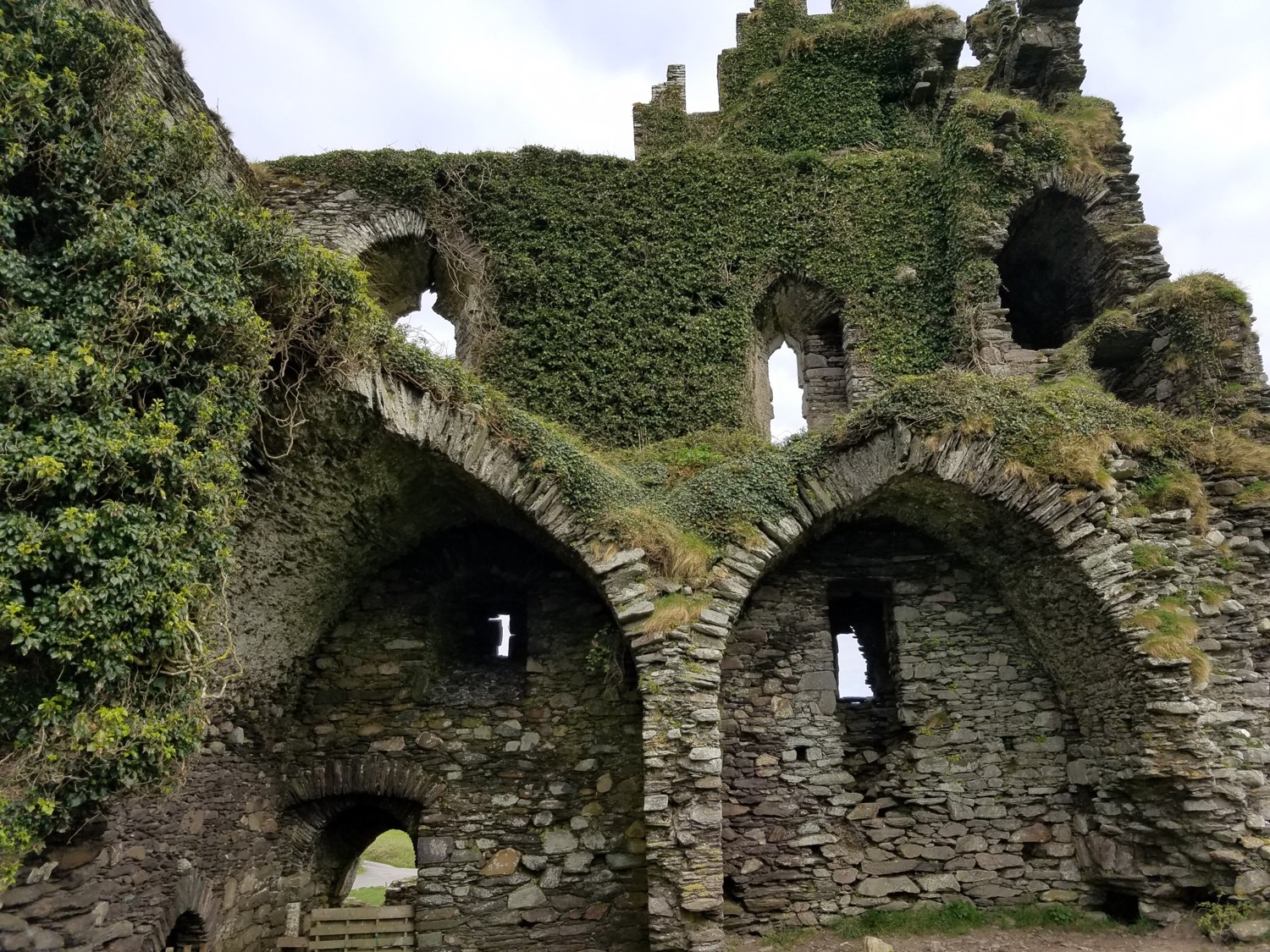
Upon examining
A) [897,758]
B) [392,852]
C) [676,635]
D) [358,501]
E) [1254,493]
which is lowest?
[392,852]

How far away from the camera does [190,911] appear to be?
7359 millimetres

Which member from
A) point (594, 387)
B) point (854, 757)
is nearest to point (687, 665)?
point (854, 757)

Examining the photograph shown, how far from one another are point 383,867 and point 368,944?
53.5 feet

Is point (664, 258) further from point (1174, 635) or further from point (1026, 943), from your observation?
point (1026, 943)

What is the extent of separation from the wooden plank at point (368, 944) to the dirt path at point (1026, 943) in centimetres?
311

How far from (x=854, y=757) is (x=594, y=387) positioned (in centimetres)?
553

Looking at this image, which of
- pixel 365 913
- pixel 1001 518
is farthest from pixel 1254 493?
pixel 365 913

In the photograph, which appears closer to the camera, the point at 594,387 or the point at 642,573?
the point at 642,573

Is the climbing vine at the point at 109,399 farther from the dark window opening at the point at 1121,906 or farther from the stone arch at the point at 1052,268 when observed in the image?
the stone arch at the point at 1052,268

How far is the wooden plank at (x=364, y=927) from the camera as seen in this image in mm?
8062

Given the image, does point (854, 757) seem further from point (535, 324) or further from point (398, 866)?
point (398, 866)

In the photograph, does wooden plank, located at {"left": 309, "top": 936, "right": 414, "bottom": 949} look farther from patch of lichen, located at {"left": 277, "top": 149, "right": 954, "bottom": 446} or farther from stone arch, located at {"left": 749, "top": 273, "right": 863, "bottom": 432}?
stone arch, located at {"left": 749, "top": 273, "right": 863, "bottom": 432}

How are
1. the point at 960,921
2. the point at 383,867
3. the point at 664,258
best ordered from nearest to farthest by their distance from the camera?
1. the point at 960,921
2. the point at 664,258
3. the point at 383,867

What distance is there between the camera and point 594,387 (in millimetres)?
11117
